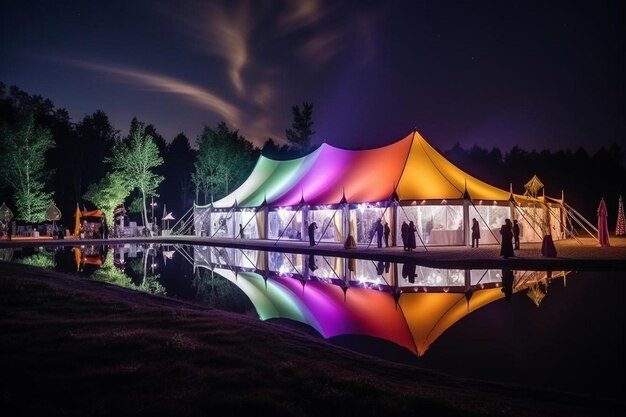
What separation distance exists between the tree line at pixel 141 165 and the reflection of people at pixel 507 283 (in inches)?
704

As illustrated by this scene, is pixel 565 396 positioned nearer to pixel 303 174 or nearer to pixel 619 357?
pixel 619 357

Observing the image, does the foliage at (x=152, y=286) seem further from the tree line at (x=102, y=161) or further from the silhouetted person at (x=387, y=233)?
the tree line at (x=102, y=161)

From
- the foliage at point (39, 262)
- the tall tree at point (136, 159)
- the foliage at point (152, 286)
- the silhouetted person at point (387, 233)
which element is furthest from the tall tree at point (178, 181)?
the foliage at point (152, 286)

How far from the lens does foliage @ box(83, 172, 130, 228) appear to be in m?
34.3

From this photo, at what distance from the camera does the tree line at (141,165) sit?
33.6 meters

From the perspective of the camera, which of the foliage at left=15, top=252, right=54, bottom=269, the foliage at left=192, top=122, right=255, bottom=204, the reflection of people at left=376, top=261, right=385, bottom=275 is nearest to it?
the reflection of people at left=376, top=261, right=385, bottom=275

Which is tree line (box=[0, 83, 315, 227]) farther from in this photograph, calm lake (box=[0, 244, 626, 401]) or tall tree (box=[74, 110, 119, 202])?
calm lake (box=[0, 244, 626, 401])

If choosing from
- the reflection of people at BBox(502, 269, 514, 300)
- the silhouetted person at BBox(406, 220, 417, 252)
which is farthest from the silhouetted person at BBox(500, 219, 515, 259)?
the silhouetted person at BBox(406, 220, 417, 252)

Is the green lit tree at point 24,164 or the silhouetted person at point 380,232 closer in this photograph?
the silhouetted person at point 380,232

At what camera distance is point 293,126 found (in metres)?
59.6

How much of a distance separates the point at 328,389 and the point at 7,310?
171 inches

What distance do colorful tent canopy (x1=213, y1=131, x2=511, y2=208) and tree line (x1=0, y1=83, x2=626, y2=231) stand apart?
4.20 meters

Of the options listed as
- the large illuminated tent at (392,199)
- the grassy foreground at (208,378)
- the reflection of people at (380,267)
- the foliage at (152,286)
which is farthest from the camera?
the large illuminated tent at (392,199)

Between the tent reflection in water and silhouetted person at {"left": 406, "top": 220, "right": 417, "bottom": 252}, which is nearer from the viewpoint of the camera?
the tent reflection in water
